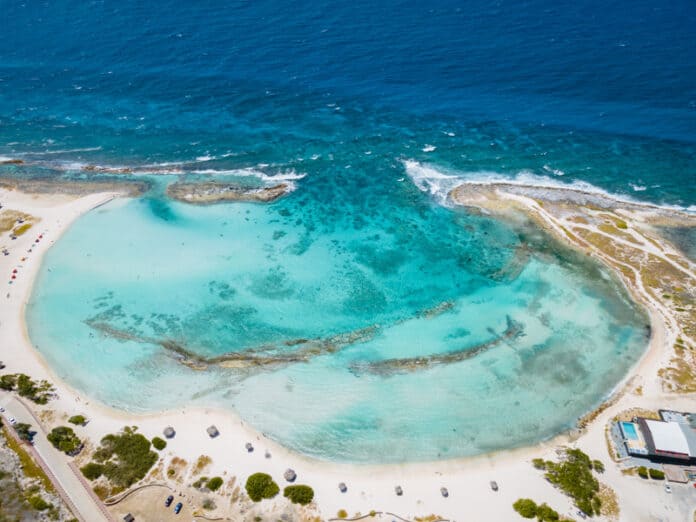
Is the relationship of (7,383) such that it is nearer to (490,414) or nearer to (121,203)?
(121,203)

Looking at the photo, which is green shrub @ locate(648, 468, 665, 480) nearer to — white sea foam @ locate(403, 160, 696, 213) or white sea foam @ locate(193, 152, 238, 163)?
white sea foam @ locate(403, 160, 696, 213)

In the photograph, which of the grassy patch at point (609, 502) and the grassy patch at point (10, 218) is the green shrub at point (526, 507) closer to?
the grassy patch at point (609, 502)

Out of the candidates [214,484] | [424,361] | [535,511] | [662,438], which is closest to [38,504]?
[214,484]

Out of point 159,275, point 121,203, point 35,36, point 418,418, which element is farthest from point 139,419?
point 35,36

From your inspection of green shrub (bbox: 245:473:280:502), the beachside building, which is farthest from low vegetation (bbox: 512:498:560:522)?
green shrub (bbox: 245:473:280:502)

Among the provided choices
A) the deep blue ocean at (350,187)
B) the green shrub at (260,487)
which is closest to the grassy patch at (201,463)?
the green shrub at (260,487)

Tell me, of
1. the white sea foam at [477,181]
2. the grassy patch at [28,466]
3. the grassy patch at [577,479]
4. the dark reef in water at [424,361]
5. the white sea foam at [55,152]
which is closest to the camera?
the grassy patch at [577,479]
